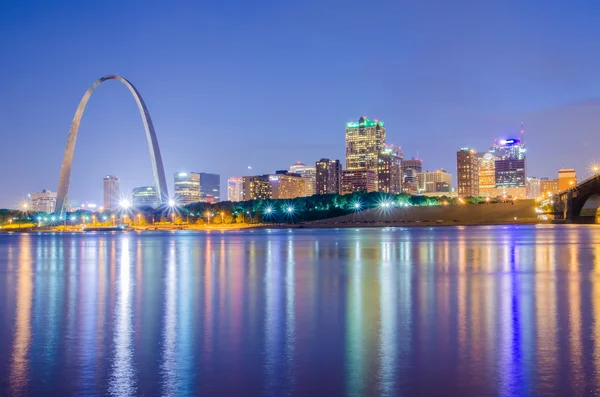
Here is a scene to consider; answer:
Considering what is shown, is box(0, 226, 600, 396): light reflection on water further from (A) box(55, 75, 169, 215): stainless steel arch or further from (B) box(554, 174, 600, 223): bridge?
(B) box(554, 174, 600, 223): bridge

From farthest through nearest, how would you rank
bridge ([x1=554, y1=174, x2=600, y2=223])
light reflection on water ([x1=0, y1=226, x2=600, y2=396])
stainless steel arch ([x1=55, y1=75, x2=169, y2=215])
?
bridge ([x1=554, y1=174, x2=600, y2=223]) → stainless steel arch ([x1=55, y1=75, x2=169, y2=215]) → light reflection on water ([x1=0, y1=226, x2=600, y2=396])

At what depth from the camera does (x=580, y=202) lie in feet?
449

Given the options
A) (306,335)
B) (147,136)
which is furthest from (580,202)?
(306,335)

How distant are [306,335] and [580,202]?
137m

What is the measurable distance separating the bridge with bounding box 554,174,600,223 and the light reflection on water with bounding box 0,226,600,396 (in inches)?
4522

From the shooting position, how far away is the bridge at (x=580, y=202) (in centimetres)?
13021

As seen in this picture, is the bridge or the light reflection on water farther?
the bridge

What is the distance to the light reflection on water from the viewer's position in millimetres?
9797

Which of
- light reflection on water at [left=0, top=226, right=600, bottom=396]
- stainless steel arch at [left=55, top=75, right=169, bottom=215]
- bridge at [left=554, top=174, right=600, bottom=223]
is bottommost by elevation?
light reflection on water at [left=0, top=226, right=600, bottom=396]

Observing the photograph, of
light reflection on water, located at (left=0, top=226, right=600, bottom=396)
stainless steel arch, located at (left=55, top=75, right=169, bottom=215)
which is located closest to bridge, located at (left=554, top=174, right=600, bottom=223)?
stainless steel arch, located at (left=55, top=75, right=169, bottom=215)

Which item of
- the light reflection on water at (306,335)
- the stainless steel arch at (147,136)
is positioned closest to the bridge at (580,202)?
the stainless steel arch at (147,136)

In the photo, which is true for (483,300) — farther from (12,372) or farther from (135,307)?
(12,372)

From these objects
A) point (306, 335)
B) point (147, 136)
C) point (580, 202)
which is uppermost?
point (147, 136)

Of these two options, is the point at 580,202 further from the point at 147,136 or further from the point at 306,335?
the point at 306,335
